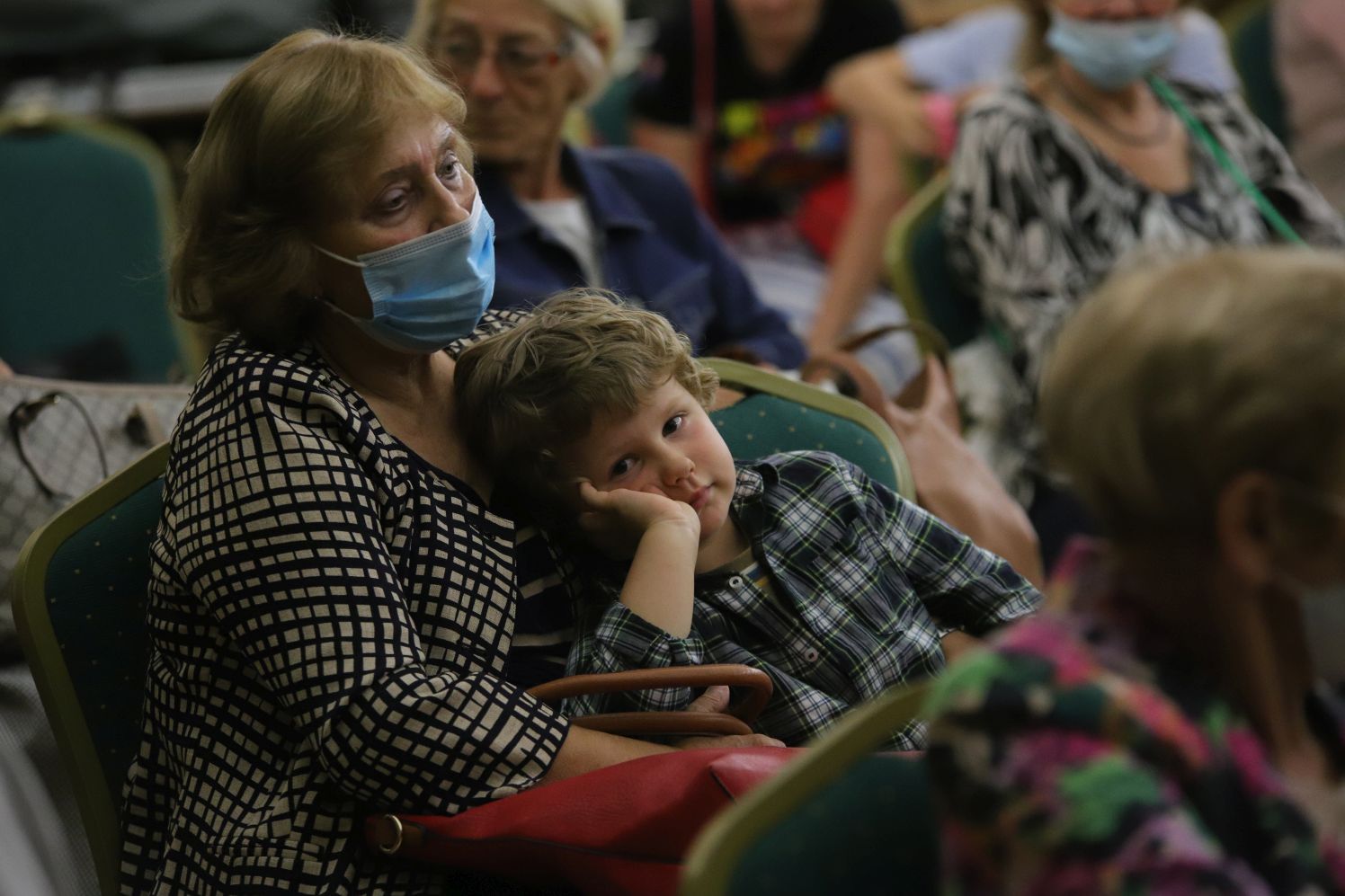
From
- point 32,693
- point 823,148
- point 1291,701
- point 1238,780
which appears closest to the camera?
point 1238,780

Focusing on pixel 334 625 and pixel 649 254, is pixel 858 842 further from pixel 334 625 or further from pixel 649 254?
pixel 649 254

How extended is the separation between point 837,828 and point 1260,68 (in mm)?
2987

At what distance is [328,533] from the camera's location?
1.57 metres

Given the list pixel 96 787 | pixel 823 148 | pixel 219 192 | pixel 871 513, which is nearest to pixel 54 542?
pixel 96 787

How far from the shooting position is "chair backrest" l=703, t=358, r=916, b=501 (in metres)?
2.03

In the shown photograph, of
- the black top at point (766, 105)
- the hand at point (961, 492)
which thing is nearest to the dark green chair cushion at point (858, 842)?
the hand at point (961, 492)

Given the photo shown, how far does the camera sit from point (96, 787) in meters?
1.79

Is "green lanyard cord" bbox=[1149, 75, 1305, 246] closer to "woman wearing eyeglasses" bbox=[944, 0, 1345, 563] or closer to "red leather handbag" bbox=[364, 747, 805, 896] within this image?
"woman wearing eyeglasses" bbox=[944, 0, 1345, 563]

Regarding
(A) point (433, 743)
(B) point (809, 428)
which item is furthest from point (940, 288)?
(A) point (433, 743)

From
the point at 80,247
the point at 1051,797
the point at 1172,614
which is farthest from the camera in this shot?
the point at 80,247

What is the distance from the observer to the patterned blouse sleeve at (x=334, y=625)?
154cm

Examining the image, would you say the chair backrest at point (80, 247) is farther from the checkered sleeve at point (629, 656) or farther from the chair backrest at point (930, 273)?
the checkered sleeve at point (629, 656)

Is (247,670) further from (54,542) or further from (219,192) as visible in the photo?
(219,192)

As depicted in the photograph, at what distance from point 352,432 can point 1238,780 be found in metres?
0.91
